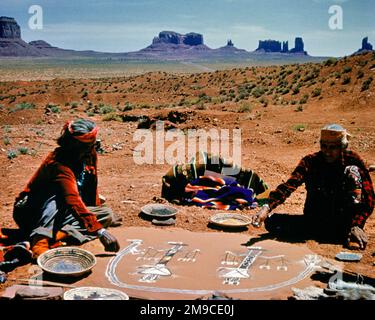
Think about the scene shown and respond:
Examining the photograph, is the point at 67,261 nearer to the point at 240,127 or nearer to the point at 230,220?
the point at 230,220

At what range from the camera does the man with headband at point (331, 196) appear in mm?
5633

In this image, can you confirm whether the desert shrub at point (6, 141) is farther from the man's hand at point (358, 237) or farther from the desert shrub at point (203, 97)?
the desert shrub at point (203, 97)

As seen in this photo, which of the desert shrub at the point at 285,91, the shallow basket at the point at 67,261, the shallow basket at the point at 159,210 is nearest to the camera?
the shallow basket at the point at 67,261

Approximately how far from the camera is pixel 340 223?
5836 millimetres

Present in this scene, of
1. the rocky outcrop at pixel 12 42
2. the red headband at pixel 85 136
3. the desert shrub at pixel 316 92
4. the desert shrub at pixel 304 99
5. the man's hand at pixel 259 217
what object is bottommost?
the man's hand at pixel 259 217

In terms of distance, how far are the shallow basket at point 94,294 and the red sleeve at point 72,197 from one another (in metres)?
0.96

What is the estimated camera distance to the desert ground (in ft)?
25.6

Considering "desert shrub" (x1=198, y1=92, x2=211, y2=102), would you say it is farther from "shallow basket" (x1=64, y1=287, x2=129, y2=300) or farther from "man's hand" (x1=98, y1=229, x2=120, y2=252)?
"shallow basket" (x1=64, y1=287, x2=129, y2=300)

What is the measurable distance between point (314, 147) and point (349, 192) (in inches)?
313

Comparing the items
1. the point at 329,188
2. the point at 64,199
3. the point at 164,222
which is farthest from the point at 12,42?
the point at 329,188

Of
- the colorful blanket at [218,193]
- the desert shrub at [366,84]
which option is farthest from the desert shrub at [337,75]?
the colorful blanket at [218,193]

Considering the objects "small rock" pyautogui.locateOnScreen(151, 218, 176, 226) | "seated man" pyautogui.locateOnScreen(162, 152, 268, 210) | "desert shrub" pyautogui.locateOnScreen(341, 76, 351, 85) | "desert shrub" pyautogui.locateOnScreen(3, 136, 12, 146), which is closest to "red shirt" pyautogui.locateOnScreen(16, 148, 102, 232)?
"small rock" pyautogui.locateOnScreen(151, 218, 176, 226)

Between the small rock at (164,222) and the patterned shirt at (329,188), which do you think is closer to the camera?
the patterned shirt at (329,188)
